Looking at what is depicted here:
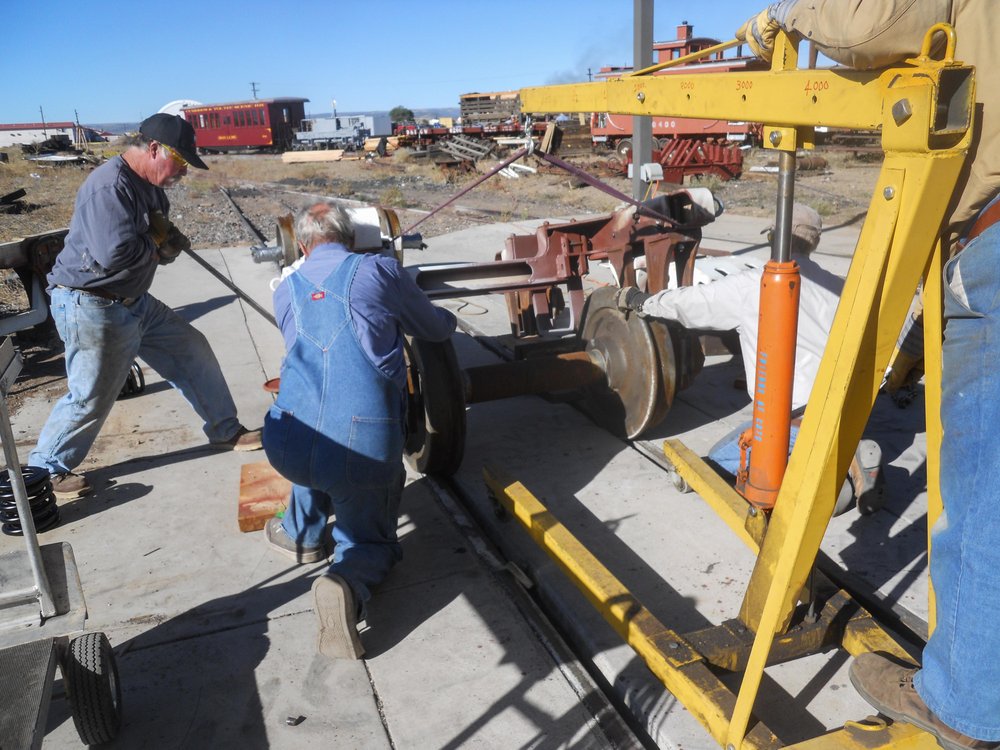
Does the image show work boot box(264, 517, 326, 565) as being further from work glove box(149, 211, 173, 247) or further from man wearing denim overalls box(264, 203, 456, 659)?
work glove box(149, 211, 173, 247)

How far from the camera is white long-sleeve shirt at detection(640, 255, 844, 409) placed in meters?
3.77

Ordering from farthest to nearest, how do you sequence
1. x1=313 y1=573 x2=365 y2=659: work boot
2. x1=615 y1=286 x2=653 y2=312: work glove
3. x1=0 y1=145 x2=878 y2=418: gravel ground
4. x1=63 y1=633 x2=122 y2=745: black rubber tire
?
x1=0 y1=145 x2=878 y2=418: gravel ground, x1=615 y1=286 x2=653 y2=312: work glove, x1=313 y1=573 x2=365 y2=659: work boot, x1=63 y1=633 x2=122 y2=745: black rubber tire

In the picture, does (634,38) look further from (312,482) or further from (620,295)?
(312,482)

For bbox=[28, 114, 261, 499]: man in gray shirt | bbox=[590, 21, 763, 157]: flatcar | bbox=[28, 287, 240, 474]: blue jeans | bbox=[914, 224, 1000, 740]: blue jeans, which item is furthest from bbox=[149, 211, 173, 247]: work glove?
bbox=[590, 21, 763, 157]: flatcar

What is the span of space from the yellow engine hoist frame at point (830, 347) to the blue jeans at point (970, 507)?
5.1 inches

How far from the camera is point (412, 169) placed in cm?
3186

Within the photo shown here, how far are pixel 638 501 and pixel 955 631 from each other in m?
2.17

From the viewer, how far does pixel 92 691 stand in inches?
97.8

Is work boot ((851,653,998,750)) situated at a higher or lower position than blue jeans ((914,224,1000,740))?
lower

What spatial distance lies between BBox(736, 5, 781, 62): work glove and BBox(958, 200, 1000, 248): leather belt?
2.94 ft

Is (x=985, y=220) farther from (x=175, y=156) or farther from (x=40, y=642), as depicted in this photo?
(x=175, y=156)

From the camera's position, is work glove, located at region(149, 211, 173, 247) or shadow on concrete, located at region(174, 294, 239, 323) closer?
work glove, located at region(149, 211, 173, 247)

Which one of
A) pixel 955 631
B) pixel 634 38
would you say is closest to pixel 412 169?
pixel 634 38

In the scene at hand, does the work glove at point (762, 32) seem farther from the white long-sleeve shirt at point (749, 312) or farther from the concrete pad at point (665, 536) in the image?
the concrete pad at point (665, 536)
